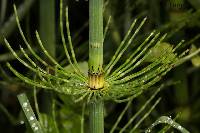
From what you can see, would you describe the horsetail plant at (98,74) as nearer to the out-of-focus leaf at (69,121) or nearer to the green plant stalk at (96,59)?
the green plant stalk at (96,59)

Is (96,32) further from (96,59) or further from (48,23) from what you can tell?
(48,23)

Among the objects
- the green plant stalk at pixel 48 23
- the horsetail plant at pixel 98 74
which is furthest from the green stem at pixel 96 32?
the green plant stalk at pixel 48 23

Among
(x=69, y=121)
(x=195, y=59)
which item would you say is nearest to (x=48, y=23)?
(x=69, y=121)

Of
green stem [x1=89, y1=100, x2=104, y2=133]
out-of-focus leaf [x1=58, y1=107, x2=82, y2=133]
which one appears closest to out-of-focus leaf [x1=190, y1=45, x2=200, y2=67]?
out-of-focus leaf [x1=58, y1=107, x2=82, y2=133]

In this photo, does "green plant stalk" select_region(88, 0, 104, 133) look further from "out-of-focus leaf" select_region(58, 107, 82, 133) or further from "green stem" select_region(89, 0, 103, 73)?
"out-of-focus leaf" select_region(58, 107, 82, 133)

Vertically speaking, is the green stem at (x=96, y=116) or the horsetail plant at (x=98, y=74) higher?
the horsetail plant at (x=98, y=74)

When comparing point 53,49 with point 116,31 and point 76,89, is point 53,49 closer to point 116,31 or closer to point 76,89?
point 116,31

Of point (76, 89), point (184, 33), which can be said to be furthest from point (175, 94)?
point (76, 89)
